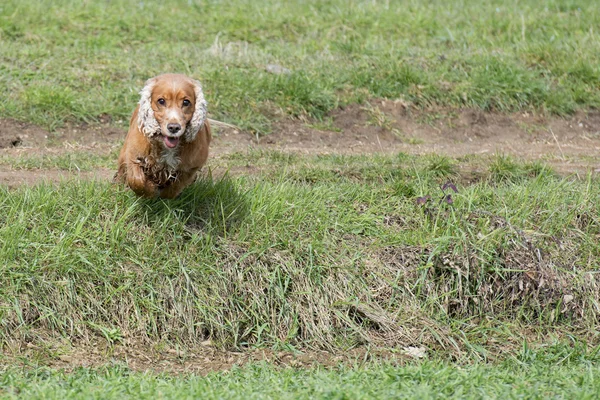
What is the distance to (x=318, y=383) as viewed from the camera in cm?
472

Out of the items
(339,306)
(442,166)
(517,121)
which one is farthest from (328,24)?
(339,306)

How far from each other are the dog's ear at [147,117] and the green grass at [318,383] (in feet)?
4.41

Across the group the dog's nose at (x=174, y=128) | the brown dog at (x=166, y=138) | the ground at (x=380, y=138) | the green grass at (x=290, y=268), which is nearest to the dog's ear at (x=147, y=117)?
the brown dog at (x=166, y=138)

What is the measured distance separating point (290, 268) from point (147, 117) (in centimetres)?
138

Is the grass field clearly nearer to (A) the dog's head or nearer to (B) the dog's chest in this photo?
(B) the dog's chest

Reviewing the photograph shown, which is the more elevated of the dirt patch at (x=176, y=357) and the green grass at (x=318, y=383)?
the green grass at (x=318, y=383)

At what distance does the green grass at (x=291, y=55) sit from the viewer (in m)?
8.46

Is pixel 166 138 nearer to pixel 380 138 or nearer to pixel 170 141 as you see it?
pixel 170 141

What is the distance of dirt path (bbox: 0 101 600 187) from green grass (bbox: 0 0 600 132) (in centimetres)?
13

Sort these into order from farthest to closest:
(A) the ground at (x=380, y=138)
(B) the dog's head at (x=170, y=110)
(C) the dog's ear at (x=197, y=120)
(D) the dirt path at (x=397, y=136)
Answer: (D) the dirt path at (x=397, y=136) < (A) the ground at (x=380, y=138) < (C) the dog's ear at (x=197, y=120) < (B) the dog's head at (x=170, y=110)

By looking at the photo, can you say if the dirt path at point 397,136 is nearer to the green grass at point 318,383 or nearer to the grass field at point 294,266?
the grass field at point 294,266

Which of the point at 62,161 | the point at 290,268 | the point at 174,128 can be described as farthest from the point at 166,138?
the point at 62,161

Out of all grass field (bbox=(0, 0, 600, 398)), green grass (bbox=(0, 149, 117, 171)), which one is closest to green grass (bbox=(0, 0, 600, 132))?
grass field (bbox=(0, 0, 600, 398))

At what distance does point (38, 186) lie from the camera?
6258mm
